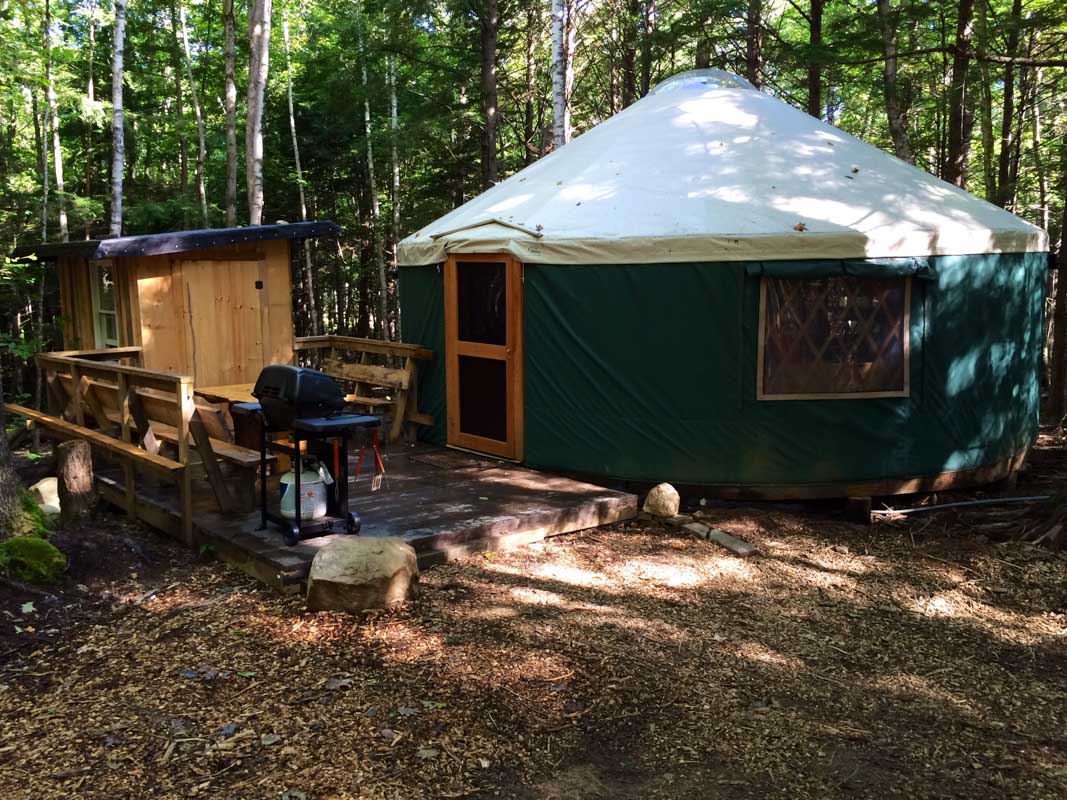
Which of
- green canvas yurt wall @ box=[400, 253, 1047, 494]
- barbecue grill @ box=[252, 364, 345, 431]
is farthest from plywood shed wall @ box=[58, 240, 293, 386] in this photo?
barbecue grill @ box=[252, 364, 345, 431]

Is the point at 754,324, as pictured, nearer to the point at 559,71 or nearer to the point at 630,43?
the point at 559,71

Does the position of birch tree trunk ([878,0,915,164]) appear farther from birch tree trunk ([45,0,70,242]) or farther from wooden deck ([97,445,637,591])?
birch tree trunk ([45,0,70,242])

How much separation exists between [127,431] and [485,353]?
2.67m

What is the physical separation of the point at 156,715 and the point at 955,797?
9.04 ft

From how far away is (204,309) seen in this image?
713 centimetres

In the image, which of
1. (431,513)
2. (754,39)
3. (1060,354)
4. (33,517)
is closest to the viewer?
(33,517)

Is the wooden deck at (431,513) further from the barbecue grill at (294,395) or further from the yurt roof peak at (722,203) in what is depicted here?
the yurt roof peak at (722,203)

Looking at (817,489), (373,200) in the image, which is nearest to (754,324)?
(817,489)

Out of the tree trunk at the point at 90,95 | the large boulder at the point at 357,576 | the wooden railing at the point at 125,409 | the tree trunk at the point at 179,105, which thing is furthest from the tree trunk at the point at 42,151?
the large boulder at the point at 357,576

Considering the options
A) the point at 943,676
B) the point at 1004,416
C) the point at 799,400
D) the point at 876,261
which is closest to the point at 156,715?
the point at 943,676

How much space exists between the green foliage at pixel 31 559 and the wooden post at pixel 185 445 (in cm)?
73

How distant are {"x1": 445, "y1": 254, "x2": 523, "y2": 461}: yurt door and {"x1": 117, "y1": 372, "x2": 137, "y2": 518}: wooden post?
2.53m

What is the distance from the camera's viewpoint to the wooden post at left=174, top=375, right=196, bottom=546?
4.90m

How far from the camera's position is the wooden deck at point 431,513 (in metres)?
4.62
